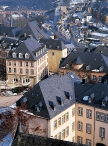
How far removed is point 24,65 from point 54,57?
1025cm

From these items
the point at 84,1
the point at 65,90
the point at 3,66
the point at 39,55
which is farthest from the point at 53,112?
the point at 84,1

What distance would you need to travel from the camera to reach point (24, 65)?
5809cm

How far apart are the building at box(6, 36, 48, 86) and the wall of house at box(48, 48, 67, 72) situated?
662 centimetres

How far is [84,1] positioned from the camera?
184 m

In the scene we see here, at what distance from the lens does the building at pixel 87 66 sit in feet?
180

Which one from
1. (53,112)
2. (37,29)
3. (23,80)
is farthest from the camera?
(37,29)

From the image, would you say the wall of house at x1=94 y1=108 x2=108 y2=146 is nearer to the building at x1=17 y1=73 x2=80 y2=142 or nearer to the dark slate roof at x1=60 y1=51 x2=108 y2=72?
the building at x1=17 y1=73 x2=80 y2=142

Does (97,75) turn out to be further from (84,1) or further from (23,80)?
(84,1)

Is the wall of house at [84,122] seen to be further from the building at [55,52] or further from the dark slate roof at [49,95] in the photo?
the building at [55,52]

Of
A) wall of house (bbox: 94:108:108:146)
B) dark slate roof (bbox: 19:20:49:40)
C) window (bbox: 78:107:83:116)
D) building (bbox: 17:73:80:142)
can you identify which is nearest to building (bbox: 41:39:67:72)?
dark slate roof (bbox: 19:20:49:40)

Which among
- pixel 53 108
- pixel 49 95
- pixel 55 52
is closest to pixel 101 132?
pixel 53 108

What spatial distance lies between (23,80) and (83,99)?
2306cm

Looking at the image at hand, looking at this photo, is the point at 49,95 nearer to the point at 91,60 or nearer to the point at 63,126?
the point at 63,126

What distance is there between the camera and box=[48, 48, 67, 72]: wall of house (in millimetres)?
65644
